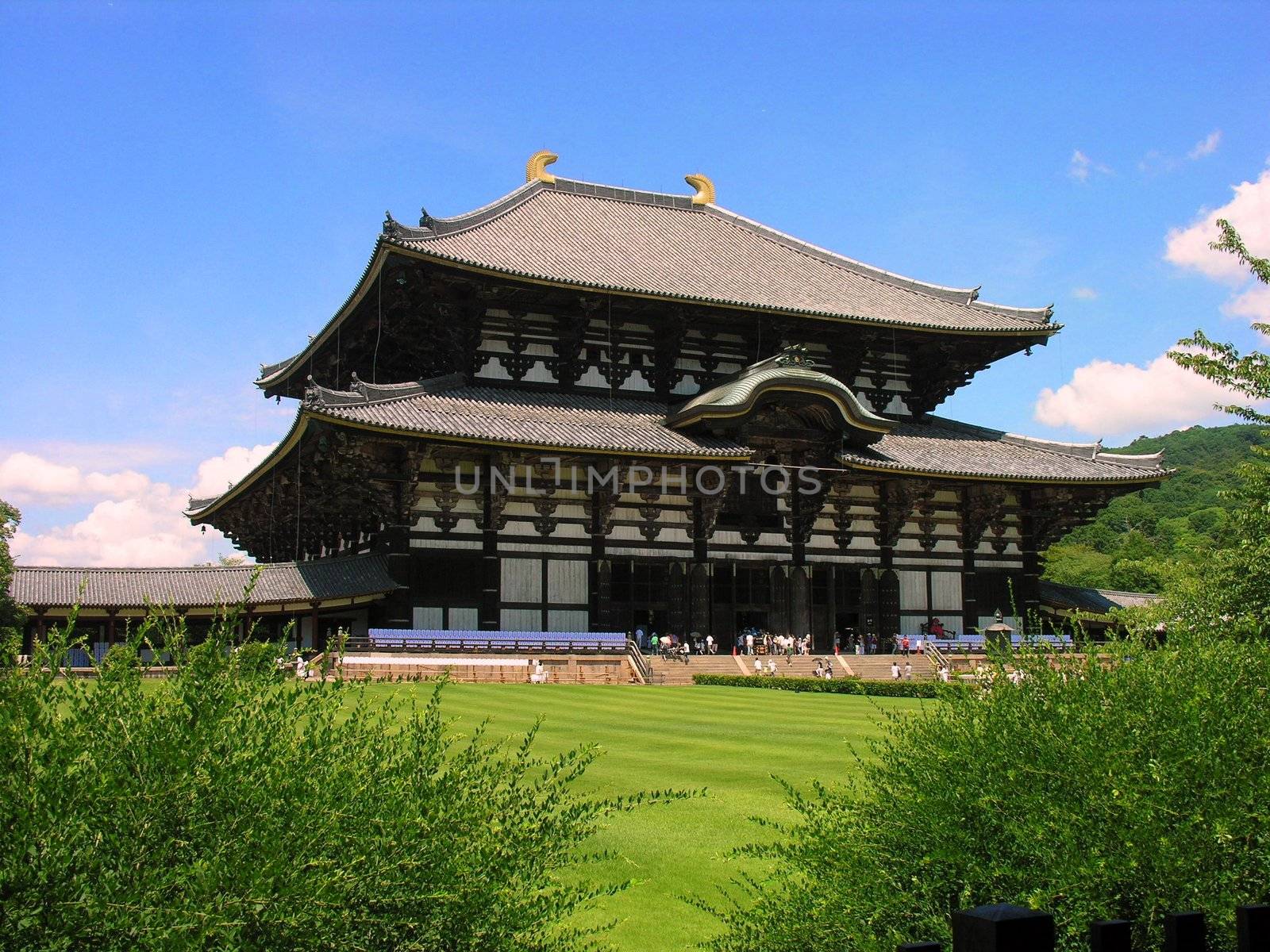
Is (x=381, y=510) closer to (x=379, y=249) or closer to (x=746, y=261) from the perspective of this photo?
(x=379, y=249)

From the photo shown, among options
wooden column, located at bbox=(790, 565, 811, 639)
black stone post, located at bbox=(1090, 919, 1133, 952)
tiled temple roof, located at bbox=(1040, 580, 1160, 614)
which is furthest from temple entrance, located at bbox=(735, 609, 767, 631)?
black stone post, located at bbox=(1090, 919, 1133, 952)

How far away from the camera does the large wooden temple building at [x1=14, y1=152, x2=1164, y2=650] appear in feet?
116

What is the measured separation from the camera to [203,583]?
41.1 m

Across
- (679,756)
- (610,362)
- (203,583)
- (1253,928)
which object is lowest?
(679,756)

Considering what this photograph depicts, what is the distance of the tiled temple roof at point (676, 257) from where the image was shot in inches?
1544

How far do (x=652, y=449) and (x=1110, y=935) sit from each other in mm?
31296

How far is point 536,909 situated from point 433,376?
35.4 meters

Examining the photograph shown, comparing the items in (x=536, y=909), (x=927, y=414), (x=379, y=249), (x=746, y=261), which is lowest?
(x=536, y=909)

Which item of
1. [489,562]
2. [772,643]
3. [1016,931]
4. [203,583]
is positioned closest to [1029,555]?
[772,643]

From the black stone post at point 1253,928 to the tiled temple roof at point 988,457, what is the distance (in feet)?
114

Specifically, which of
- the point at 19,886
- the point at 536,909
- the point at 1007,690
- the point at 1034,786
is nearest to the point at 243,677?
the point at 19,886

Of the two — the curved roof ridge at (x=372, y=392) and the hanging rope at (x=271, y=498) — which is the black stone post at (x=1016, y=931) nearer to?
the curved roof ridge at (x=372, y=392)

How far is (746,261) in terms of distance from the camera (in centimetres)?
4812

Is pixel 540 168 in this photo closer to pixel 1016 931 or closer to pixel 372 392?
pixel 372 392
